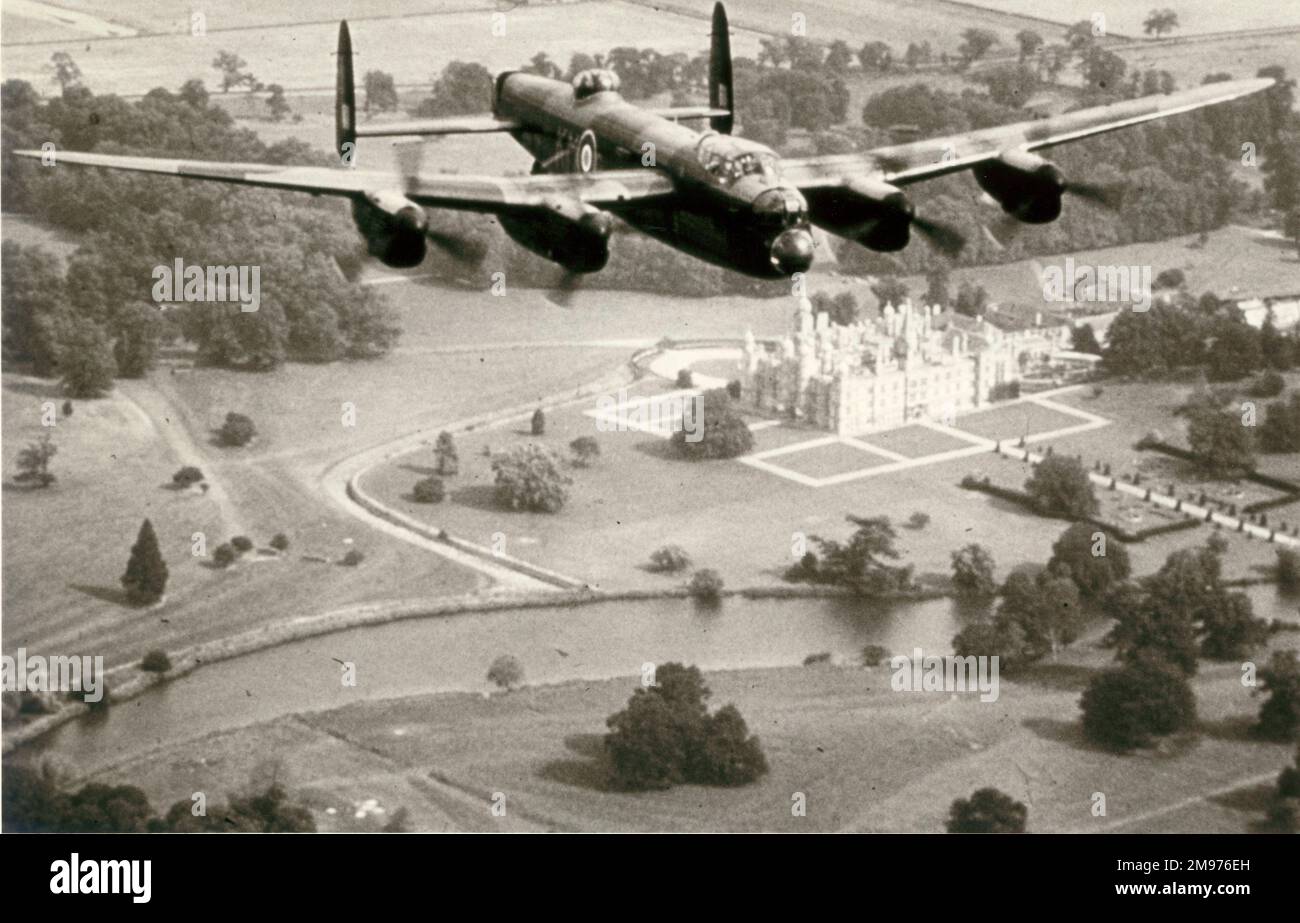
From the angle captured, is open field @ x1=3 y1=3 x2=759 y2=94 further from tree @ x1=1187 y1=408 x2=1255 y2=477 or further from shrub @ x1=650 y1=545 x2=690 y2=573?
tree @ x1=1187 y1=408 x2=1255 y2=477

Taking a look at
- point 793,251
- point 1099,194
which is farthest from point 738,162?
point 1099,194

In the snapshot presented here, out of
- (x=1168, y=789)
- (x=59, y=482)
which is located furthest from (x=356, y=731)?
(x=1168, y=789)

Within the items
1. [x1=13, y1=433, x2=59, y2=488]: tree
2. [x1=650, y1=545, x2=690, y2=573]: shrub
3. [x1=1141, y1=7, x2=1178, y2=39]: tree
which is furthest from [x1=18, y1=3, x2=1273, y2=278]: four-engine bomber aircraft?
[x1=1141, y1=7, x2=1178, y2=39]: tree

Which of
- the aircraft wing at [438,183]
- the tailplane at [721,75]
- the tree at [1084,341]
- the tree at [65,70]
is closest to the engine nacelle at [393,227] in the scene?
the aircraft wing at [438,183]

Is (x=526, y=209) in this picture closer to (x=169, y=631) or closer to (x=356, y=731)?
(x=356, y=731)

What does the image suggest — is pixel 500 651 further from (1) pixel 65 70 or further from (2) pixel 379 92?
(1) pixel 65 70

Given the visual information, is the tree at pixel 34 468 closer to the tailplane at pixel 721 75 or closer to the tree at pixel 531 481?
the tree at pixel 531 481
